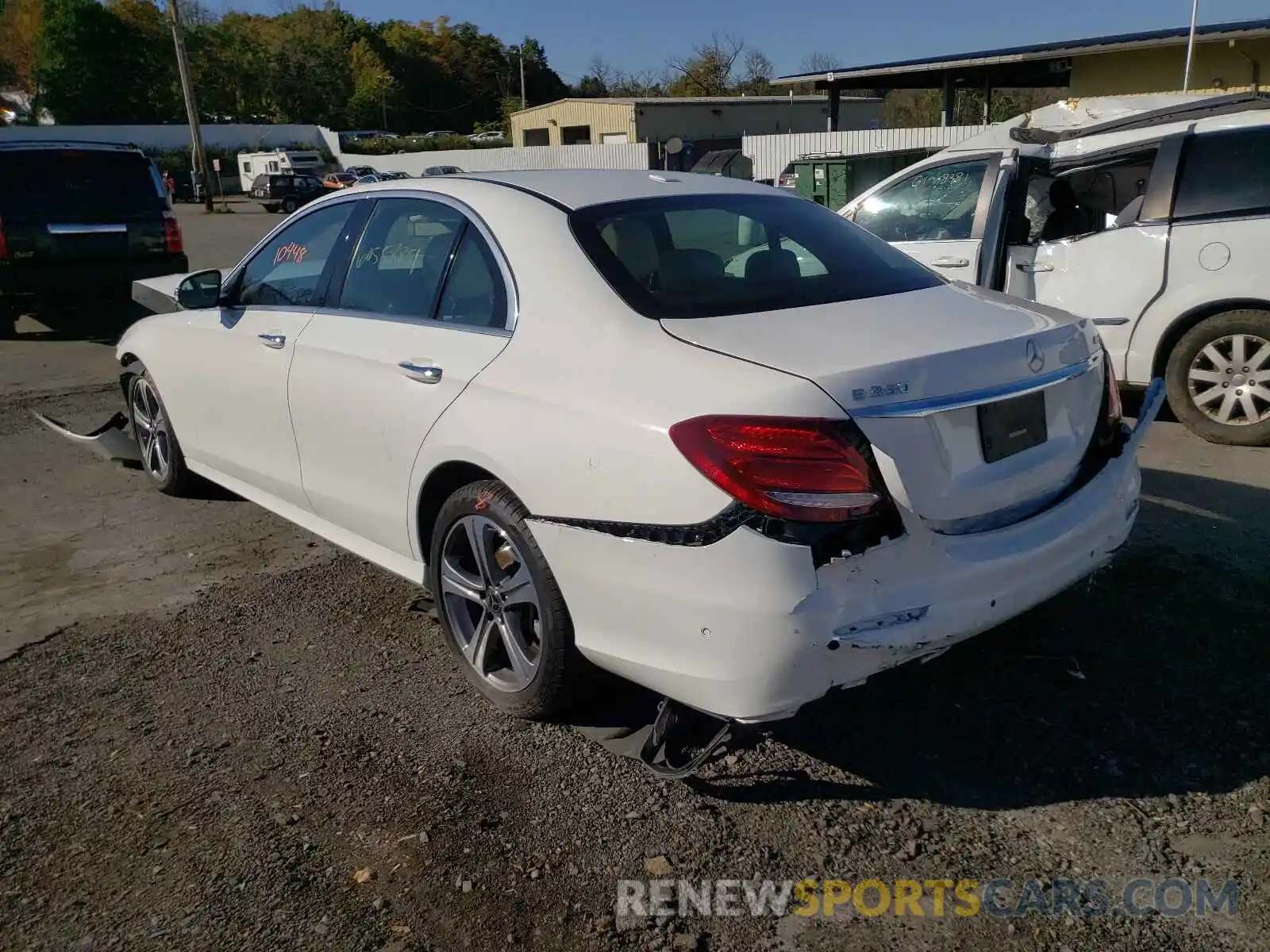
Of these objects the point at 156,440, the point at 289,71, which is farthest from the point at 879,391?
the point at 289,71

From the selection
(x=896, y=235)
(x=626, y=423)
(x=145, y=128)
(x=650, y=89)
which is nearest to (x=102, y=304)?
(x=896, y=235)

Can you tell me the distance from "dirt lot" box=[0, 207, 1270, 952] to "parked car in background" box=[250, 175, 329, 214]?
1629 inches

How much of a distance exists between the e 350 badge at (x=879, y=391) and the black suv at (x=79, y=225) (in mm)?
10257

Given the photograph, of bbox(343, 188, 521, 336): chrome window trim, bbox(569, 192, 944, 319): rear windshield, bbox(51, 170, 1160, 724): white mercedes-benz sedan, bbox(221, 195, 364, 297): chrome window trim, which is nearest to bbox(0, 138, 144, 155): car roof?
bbox(221, 195, 364, 297): chrome window trim

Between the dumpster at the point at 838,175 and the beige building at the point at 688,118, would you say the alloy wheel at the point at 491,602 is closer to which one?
the dumpster at the point at 838,175

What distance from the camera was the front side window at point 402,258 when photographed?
3.72 m

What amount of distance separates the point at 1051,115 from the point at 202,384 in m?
7.38

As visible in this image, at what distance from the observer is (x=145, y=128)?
200 ft

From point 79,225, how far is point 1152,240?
975cm

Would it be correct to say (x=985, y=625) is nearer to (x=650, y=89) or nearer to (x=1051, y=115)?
(x=1051, y=115)

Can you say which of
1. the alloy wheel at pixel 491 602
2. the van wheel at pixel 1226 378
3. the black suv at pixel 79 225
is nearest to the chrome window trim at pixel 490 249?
the alloy wheel at pixel 491 602

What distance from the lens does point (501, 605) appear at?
3.34 metres

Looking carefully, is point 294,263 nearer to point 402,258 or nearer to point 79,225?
point 402,258

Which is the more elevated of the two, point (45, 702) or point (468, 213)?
point (468, 213)
